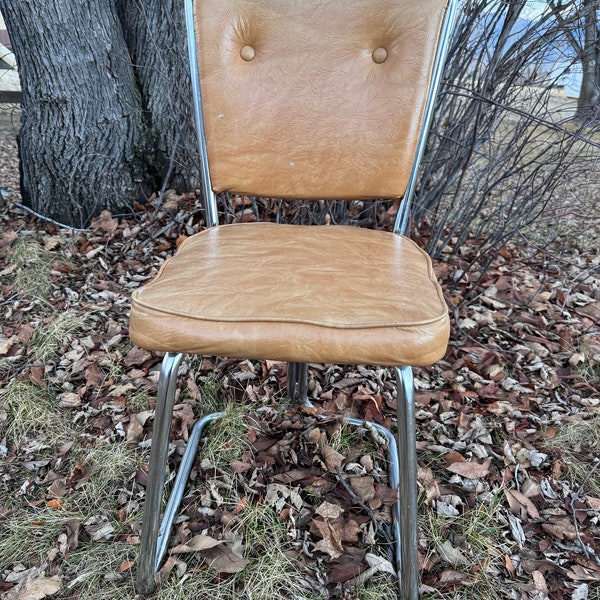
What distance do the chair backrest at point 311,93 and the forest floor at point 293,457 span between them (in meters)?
0.64

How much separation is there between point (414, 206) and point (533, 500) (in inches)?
45.0

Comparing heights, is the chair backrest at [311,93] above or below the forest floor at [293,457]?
above

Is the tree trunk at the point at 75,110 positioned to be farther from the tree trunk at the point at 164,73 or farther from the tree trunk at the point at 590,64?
the tree trunk at the point at 590,64

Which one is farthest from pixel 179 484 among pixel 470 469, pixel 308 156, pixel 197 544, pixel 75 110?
pixel 75 110

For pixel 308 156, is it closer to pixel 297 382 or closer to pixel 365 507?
pixel 297 382

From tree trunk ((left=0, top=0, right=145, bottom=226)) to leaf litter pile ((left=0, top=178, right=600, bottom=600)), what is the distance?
0.36 meters

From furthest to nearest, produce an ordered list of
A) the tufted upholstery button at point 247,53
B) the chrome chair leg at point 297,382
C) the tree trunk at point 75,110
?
1. the tree trunk at point 75,110
2. the chrome chair leg at point 297,382
3. the tufted upholstery button at point 247,53

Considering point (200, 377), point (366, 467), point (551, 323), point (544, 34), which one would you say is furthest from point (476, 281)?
point (200, 377)

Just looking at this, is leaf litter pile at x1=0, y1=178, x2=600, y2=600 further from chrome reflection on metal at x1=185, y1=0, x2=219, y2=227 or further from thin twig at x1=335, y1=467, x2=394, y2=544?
chrome reflection on metal at x1=185, y1=0, x2=219, y2=227

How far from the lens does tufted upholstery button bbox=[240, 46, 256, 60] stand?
117 centimetres

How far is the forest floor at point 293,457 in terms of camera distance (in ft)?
3.52

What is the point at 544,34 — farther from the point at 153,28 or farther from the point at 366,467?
the point at 153,28

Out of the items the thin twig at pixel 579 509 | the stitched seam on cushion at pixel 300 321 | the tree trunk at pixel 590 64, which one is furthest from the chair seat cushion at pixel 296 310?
the tree trunk at pixel 590 64

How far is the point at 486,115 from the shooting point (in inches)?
68.6
